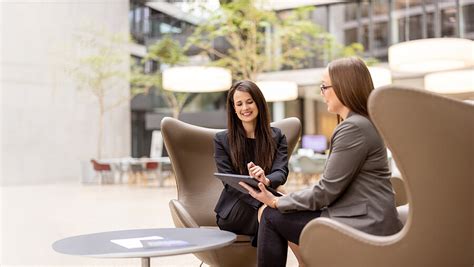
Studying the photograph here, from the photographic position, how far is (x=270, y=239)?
7.38 ft

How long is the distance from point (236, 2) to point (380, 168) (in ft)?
28.2

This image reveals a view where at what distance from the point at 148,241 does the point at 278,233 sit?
0.55 meters

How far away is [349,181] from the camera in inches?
82.4

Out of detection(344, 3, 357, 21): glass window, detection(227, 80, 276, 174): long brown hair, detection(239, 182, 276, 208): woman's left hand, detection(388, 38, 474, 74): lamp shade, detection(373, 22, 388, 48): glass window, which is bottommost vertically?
detection(239, 182, 276, 208): woman's left hand

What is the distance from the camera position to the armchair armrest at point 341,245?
192 cm

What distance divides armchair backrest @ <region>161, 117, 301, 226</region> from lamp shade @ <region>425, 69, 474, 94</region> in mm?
6654

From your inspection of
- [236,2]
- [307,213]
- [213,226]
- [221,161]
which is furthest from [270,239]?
[236,2]

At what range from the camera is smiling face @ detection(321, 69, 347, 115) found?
2205mm

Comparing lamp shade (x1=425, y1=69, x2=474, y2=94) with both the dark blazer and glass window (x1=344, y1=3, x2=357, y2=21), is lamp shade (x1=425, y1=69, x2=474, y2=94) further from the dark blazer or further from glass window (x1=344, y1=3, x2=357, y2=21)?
glass window (x1=344, y1=3, x2=357, y2=21)

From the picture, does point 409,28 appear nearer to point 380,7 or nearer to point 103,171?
point 380,7

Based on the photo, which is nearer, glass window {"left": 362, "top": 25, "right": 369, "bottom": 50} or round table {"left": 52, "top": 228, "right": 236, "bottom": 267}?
round table {"left": 52, "top": 228, "right": 236, "bottom": 267}

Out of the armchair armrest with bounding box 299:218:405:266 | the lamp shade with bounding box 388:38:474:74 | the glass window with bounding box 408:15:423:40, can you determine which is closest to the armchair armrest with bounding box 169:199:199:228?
the armchair armrest with bounding box 299:218:405:266

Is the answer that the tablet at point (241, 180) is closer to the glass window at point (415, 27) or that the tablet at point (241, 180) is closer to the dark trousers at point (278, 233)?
the dark trousers at point (278, 233)

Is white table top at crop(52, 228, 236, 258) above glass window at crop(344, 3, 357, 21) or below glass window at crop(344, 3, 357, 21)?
below
